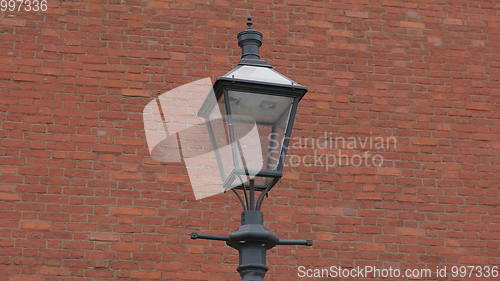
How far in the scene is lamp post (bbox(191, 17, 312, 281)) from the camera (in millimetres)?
4031

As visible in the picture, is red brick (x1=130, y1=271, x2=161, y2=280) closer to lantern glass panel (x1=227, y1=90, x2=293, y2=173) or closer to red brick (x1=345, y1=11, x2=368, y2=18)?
lantern glass panel (x1=227, y1=90, x2=293, y2=173)

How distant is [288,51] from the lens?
21.8 feet

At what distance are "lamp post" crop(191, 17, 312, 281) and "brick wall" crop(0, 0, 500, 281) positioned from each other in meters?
1.95

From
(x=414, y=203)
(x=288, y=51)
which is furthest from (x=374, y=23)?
(x=414, y=203)

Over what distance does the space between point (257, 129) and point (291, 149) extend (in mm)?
2339

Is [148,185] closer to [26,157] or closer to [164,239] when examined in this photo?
[164,239]

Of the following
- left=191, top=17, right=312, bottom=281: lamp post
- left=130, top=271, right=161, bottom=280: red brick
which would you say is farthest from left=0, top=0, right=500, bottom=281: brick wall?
left=191, top=17, right=312, bottom=281: lamp post

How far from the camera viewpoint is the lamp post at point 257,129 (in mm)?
4031

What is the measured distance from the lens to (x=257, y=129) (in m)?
4.08

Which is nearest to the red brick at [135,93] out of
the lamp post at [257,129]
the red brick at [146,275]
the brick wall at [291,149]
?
the brick wall at [291,149]

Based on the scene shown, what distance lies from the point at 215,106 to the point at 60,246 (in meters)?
2.26

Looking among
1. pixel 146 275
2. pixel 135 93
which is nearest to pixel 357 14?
pixel 135 93

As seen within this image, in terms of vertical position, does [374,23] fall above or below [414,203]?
above

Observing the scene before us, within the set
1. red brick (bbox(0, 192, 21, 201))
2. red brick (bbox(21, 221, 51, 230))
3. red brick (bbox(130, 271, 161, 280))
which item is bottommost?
red brick (bbox(130, 271, 161, 280))
